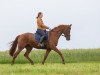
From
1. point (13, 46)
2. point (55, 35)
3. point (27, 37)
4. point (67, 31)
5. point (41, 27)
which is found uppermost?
point (41, 27)

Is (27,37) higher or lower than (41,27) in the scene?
lower

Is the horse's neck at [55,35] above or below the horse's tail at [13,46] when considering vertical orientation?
above

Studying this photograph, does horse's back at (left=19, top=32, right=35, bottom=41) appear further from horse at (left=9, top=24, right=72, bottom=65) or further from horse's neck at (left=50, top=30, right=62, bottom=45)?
horse's neck at (left=50, top=30, right=62, bottom=45)

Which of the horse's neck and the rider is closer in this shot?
the rider

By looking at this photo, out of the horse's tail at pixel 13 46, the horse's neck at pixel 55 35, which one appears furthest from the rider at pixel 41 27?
the horse's tail at pixel 13 46

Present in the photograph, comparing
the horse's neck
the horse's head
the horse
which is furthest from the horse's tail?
the horse's head

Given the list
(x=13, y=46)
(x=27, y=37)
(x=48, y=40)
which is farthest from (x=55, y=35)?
(x=13, y=46)

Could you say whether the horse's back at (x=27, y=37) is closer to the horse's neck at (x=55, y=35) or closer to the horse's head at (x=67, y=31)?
the horse's neck at (x=55, y=35)

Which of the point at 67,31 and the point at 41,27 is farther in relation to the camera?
the point at 67,31

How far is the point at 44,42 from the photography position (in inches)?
969

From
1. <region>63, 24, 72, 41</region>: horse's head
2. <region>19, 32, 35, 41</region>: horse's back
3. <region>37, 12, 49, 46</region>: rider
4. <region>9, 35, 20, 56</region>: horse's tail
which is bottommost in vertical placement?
<region>9, 35, 20, 56</region>: horse's tail

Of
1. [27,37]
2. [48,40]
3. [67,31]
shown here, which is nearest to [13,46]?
[27,37]

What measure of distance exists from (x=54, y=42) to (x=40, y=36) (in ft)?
2.84

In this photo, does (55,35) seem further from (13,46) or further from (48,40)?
(13,46)
